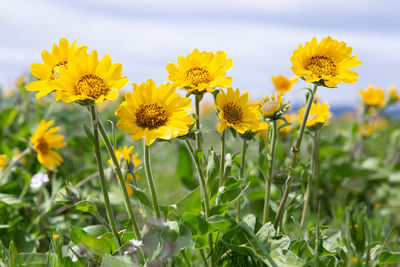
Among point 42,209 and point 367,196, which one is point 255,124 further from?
point 367,196

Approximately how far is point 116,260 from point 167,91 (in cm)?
59

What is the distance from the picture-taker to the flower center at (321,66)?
5.21 ft

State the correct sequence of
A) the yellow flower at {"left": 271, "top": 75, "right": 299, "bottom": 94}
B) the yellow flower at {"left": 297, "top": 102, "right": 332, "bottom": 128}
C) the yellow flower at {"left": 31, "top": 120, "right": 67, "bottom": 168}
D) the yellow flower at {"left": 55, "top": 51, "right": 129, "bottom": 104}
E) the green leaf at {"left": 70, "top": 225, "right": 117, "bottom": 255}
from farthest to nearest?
the yellow flower at {"left": 271, "top": 75, "right": 299, "bottom": 94}, the yellow flower at {"left": 31, "top": 120, "right": 67, "bottom": 168}, the yellow flower at {"left": 297, "top": 102, "right": 332, "bottom": 128}, the green leaf at {"left": 70, "top": 225, "right": 117, "bottom": 255}, the yellow flower at {"left": 55, "top": 51, "right": 129, "bottom": 104}

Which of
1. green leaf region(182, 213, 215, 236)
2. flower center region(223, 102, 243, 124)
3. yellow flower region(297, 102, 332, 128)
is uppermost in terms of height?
flower center region(223, 102, 243, 124)

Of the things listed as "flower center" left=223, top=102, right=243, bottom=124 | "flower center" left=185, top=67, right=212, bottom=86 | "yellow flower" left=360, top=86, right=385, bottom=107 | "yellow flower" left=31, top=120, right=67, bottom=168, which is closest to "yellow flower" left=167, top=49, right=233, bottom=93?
"flower center" left=185, top=67, right=212, bottom=86

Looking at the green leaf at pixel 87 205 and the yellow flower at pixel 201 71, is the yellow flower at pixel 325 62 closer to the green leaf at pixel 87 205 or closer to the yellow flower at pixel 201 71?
the yellow flower at pixel 201 71

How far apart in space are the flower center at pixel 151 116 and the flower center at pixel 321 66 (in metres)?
0.59

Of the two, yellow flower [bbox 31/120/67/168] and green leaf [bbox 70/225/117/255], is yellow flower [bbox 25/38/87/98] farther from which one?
yellow flower [bbox 31/120/67/168]

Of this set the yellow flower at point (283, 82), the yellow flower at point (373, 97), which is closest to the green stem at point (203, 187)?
the yellow flower at point (283, 82)

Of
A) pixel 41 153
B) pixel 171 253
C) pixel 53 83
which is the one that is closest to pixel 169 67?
pixel 53 83

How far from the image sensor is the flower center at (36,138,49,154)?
2536 mm

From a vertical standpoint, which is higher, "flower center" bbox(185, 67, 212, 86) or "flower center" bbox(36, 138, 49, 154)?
"flower center" bbox(185, 67, 212, 86)

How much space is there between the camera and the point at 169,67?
5.15 ft

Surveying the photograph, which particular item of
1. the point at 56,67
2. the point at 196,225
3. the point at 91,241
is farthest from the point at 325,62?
the point at 91,241
